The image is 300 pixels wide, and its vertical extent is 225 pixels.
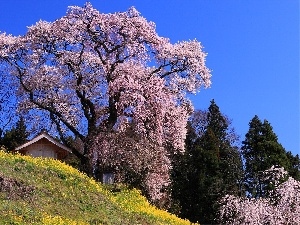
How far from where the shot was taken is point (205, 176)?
166ft

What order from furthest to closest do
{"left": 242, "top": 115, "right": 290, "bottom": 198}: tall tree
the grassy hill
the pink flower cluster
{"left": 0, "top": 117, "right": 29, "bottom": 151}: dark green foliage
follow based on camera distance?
{"left": 0, "top": 117, "right": 29, "bottom": 151}: dark green foliage → {"left": 242, "top": 115, "right": 290, "bottom": 198}: tall tree → the pink flower cluster → the grassy hill

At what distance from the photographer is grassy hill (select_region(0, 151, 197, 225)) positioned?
20.0 meters

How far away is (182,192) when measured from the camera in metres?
50.9

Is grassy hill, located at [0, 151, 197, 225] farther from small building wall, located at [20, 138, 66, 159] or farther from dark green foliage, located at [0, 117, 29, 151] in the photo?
dark green foliage, located at [0, 117, 29, 151]

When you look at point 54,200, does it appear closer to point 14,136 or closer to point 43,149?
point 43,149

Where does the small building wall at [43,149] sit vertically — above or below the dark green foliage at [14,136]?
below

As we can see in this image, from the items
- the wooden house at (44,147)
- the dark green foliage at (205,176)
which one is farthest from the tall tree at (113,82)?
the dark green foliage at (205,176)

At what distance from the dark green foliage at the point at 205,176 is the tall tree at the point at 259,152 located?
1018 millimetres

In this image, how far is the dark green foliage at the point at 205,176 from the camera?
161ft

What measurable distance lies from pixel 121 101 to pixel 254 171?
21.0 metres

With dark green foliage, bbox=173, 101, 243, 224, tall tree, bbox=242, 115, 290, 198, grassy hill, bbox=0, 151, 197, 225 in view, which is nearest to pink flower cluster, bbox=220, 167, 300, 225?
grassy hill, bbox=0, 151, 197, 225

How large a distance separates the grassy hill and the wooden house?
860 centimetres

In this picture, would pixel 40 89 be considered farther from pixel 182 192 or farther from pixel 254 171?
pixel 254 171

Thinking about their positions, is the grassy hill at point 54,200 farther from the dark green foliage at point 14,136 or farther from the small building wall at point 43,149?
the dark green foliage at point 14,136
